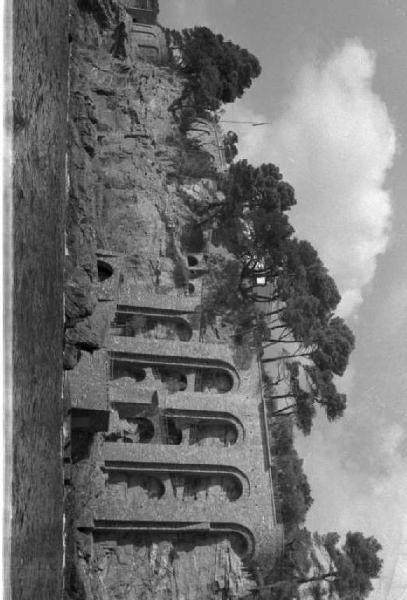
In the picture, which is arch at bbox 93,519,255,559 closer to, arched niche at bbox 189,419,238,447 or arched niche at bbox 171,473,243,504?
arched niche at bbox 171,473,243,504

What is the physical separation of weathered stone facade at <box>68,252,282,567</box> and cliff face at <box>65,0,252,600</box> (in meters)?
1.01

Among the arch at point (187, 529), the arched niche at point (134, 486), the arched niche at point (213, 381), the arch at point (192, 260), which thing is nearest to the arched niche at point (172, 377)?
the arched niche at point (213, 381)

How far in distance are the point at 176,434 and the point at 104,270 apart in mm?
7965

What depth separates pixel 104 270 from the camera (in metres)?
32.2

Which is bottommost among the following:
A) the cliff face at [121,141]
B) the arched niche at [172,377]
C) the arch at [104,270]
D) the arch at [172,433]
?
the arch at [172,433]

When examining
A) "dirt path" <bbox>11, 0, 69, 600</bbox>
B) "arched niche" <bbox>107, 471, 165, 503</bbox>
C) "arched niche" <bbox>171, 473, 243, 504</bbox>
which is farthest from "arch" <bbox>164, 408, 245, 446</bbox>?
"dirt path" <bbox>11, 0, 69, 600</bbox>

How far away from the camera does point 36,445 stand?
17.2m

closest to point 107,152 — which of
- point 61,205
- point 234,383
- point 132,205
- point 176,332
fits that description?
point 132,205

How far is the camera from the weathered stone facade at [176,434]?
1209 inches

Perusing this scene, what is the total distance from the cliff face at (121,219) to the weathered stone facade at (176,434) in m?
1.01

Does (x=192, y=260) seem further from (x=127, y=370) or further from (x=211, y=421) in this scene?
(x=211, y=421)

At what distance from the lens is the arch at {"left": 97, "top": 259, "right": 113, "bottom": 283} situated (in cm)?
3184

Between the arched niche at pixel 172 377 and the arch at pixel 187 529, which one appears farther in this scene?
the arched niche at pixel 172 377

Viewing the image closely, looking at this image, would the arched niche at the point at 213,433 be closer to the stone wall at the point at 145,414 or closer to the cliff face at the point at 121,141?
the stone wall at the point at 145,414
